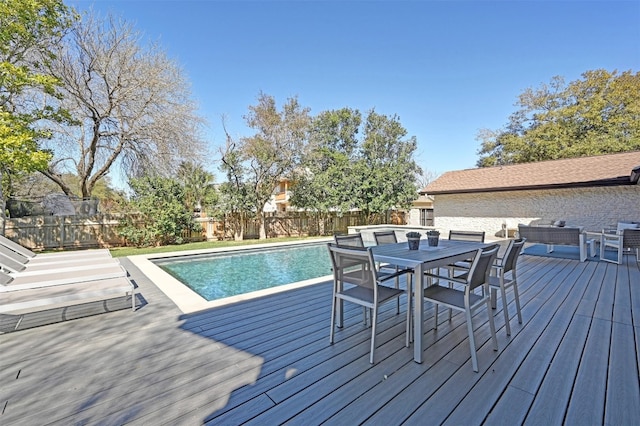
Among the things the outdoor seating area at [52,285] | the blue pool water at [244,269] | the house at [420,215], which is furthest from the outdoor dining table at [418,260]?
the house at [420,215]

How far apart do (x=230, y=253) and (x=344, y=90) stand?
1363cm

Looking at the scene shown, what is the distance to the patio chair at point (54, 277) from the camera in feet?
11.3

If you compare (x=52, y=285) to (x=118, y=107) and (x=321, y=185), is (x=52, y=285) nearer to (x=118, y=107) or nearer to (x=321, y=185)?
(x=118, y=107)

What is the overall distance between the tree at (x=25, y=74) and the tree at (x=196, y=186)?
13.2ft

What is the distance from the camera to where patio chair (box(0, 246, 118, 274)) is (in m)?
4.22

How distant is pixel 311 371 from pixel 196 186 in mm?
11207

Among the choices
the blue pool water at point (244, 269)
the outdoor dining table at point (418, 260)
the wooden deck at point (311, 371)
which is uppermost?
the outdoor dining table at point (418, 260)

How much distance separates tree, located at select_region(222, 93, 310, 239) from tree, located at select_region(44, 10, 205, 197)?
6.14 feet

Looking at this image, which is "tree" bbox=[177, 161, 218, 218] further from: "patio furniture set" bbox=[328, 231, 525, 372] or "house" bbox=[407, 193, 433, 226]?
"house" bbox=[407, 193, 433, 226]

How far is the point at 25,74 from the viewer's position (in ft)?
22.5

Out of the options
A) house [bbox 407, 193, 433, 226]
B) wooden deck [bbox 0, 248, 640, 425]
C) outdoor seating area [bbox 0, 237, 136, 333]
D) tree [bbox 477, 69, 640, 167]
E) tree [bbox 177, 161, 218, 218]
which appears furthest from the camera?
house [bbox 407, 193, 433, 226]

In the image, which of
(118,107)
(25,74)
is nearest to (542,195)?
(118,107)

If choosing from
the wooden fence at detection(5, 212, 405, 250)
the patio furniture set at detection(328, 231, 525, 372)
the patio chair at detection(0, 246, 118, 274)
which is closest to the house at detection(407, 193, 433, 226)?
the wooden fence at detection(5, 212, 405, 250)

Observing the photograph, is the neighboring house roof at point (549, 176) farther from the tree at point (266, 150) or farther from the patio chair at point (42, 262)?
the patio chair at point (42, 262)
